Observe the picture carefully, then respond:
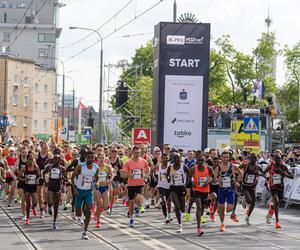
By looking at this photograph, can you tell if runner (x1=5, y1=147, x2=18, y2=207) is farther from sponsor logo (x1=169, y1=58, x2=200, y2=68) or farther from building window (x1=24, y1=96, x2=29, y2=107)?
building window (x1=24, y1=96, x2=29, y2=107)

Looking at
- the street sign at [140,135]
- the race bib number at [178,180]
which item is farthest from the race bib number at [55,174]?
the street sign at [140,135]

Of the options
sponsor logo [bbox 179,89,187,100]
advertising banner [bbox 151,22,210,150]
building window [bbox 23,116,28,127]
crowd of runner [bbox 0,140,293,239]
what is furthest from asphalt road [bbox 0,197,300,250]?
building window [bbox 23,116,28,127]

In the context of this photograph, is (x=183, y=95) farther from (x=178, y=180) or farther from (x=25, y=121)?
(x=25, y=121)

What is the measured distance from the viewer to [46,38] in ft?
367

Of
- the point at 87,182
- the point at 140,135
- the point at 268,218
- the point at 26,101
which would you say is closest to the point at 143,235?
the point at 87,182

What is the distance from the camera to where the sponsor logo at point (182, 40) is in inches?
1353

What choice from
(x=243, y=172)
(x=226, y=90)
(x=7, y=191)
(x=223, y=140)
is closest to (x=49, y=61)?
(x=226, y=90)

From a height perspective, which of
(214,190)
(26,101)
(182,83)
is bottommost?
(214,190)

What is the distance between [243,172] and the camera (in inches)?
815

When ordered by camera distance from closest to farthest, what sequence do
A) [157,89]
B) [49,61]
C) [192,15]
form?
1. [157,89]
2. [192,15]
3. [49,61]

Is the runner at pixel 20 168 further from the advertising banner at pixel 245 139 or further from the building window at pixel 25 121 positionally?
the building window at pixel 25 121

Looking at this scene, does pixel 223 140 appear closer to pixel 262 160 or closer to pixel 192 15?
pixel 192 15

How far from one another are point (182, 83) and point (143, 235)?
1739 centimetres

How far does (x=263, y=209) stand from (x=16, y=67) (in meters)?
67.1
